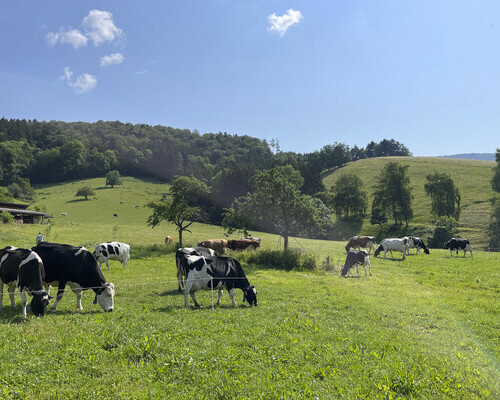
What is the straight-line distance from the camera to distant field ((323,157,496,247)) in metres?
70.1

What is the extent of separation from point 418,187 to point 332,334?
10462cm

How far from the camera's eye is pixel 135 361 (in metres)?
7.82

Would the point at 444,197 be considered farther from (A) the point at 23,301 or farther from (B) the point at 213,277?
(A) the point at 23,301

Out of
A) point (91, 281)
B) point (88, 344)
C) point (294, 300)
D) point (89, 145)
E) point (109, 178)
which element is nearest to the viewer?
point (88, 344)

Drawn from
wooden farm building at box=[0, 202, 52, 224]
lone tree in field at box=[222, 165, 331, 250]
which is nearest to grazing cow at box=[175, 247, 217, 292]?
lone tree in field at box=[222, 165, 331, 250]

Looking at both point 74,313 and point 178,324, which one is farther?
point 74,313

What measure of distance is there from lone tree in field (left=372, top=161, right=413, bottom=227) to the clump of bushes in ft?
178

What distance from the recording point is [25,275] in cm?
1134

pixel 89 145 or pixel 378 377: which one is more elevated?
pixel 89 145

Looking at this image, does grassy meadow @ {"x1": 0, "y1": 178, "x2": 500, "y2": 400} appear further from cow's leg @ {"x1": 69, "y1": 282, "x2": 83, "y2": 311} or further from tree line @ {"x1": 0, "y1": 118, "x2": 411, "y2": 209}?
tree line @ {"x1": 0, "y1": 118, "x2": 411, "y2": 209}

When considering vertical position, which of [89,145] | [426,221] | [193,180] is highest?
[89,145]

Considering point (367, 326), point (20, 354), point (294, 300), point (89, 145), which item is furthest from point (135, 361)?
point (89, 145)

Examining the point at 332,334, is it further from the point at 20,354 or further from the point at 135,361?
the point at 20,354

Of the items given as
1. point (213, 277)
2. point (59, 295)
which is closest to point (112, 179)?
point (59, 295)
